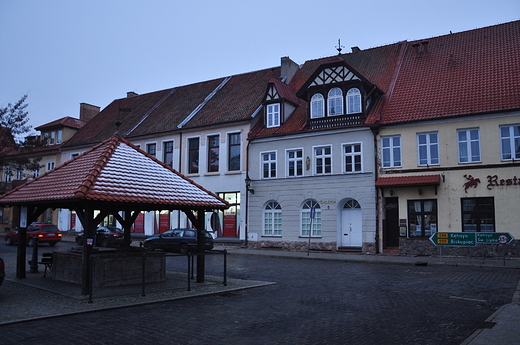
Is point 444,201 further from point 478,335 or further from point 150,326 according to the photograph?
point 150,326

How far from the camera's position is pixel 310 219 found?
2731cm

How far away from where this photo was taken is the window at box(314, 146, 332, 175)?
27.6 m

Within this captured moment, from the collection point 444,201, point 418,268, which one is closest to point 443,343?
point 418,268

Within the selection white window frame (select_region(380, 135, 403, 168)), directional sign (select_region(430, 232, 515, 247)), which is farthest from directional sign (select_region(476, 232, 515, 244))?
white window frame (select_region(380, 135, 403, 168))

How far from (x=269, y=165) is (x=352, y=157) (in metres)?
5.79

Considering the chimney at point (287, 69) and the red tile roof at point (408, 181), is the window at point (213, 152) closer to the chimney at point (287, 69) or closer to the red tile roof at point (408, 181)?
the chimney at point (287, 69)

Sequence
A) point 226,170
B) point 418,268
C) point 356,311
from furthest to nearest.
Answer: point 226,170 < point 418,268 < point 356,311

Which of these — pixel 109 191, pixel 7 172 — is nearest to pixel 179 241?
pixel 109 191

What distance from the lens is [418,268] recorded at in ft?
63.4

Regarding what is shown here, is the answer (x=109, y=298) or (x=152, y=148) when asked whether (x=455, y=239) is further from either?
(x=152, y=148)

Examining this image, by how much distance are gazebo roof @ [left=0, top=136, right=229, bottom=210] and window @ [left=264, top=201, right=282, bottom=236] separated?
1403 centimetres

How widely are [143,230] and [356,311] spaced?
90.9 ft

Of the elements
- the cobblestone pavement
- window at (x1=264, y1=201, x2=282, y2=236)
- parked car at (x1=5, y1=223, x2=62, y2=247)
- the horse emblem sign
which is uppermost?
the horse emblem sign

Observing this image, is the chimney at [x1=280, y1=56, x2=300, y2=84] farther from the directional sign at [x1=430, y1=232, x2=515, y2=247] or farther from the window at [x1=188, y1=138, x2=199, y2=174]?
the directional sign at [x1=430, y1=232, x2=515, y2=247]
